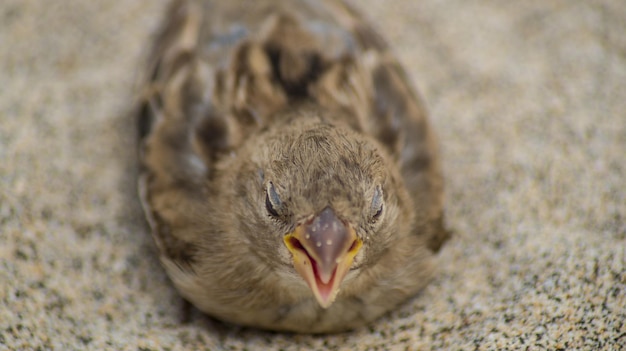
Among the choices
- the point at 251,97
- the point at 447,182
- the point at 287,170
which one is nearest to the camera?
the point at 287,170

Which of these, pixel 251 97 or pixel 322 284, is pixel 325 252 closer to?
pixel 322 284

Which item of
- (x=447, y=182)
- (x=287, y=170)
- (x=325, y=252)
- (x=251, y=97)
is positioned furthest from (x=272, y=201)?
(x=447, y=182)

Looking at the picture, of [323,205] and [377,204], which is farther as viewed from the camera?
[377,204]

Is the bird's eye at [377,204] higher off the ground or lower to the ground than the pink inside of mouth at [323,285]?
higher

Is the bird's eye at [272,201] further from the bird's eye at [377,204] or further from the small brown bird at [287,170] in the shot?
the bird's eye at [377,204]

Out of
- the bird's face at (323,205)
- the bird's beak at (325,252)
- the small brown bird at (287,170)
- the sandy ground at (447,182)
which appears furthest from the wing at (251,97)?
the bird's beak at (325,252)

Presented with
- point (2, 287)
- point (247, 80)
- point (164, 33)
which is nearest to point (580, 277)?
point (247, 80)

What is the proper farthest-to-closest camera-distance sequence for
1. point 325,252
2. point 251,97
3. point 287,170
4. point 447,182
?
point 447,182 < point 251,97 < point 287,170 < point 325,252

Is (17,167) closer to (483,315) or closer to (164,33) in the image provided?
(164,33)
